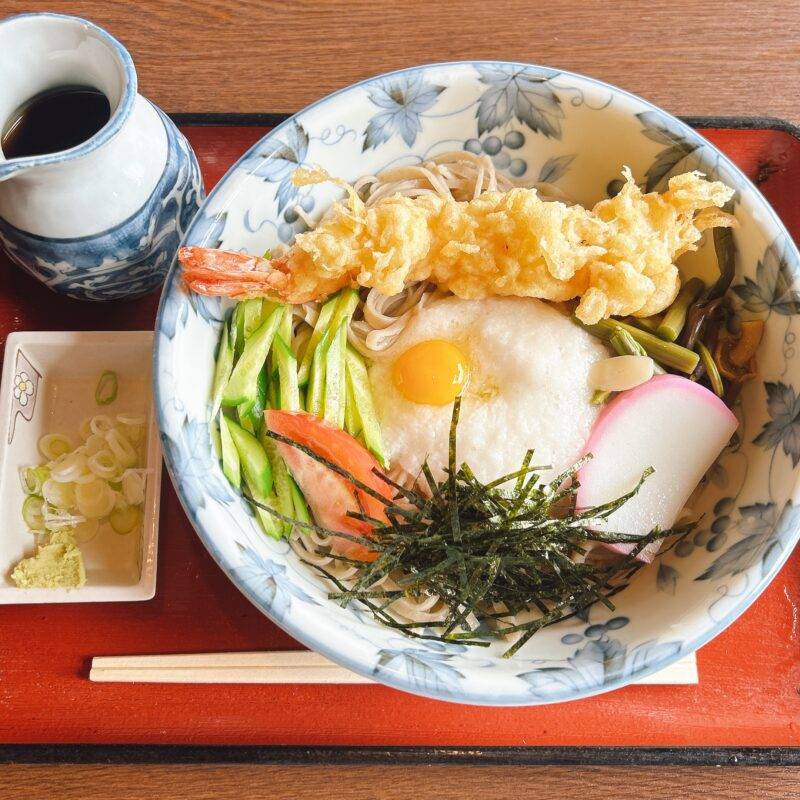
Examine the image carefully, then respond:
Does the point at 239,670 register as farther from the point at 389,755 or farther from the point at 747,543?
the point at 747,543

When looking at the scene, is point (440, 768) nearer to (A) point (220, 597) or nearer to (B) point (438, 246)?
(A) point (220, 597)

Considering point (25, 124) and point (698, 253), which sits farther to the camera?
point (698, 253)

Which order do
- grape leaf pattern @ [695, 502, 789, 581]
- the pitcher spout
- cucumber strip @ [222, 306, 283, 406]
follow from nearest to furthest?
the pitcher spout → grape leaf pattern @ [695, 502, 789, 581] → cucumber strip @ [222, 306, 283, 406]

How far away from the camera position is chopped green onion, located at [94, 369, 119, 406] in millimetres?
2264

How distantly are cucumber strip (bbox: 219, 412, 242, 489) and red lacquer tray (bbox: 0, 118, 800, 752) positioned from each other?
330 mm

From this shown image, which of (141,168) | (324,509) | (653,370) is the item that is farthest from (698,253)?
(141,168)

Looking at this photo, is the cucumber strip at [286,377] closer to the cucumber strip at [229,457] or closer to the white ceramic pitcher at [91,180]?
the cucumber strip at [229,457]

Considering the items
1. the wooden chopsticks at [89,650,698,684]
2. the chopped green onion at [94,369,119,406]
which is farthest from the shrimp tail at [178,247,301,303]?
the wooden chopsticks at [89,650,698,684]

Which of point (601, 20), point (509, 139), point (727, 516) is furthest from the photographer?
point (601, 20)

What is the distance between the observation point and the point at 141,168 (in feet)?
6.41

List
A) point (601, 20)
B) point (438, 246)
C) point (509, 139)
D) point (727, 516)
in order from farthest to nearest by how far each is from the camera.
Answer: point (601, 20) < point (509, 139) < point (438, 246) < point (727, 516)

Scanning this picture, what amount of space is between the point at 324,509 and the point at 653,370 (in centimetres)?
92

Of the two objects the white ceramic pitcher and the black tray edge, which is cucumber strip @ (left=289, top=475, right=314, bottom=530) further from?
the white ceramic pitcher

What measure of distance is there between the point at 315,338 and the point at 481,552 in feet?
2.37
